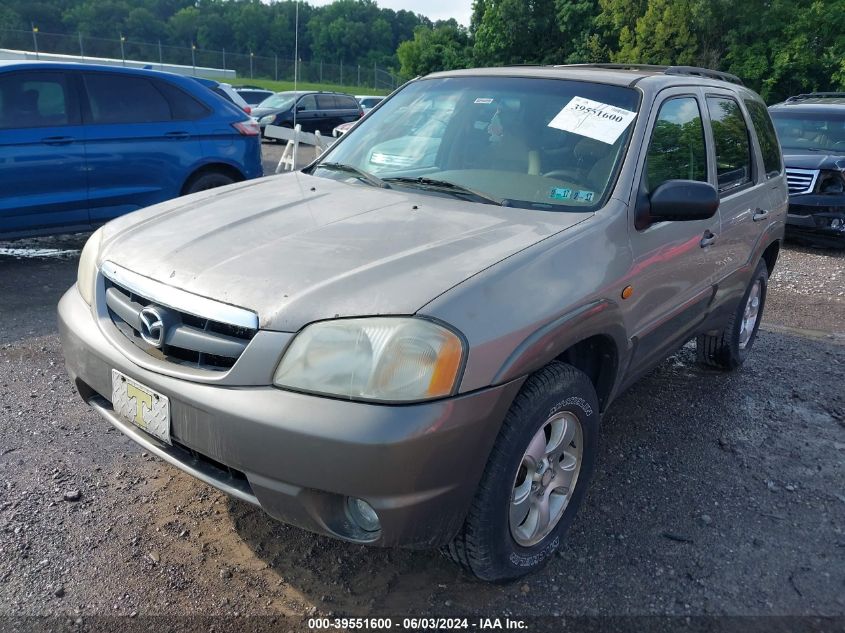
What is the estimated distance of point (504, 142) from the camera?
3.23 m

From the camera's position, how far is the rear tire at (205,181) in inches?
271

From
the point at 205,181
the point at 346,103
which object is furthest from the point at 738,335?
the point at 346,103

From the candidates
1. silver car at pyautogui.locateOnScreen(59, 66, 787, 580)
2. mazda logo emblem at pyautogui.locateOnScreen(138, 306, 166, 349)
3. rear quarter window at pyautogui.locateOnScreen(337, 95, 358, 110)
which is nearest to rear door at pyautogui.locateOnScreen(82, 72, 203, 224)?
silver car at pyautogui.locateOnScreen(59, 66, 787, 580)

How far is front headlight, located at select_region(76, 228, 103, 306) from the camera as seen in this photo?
8.86 feet

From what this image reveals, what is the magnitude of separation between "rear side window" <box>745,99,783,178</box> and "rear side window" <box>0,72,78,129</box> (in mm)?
5368

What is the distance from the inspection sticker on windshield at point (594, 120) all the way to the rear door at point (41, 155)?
4630 millimetres

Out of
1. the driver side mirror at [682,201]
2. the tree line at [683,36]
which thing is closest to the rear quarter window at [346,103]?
the tree line at [683,36]

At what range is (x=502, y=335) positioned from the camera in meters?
2.12

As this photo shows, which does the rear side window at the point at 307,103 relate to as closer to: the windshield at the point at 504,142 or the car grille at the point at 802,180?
the car grille at the point at 802,180

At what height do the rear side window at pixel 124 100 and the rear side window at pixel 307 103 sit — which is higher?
the rear side window at pixel 124 100

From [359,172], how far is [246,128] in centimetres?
423

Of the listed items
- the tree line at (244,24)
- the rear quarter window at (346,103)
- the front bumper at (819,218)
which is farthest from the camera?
the tree line at (244,24)

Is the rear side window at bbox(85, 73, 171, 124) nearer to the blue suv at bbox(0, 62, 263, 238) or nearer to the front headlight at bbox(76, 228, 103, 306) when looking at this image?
the blue suv at bbox(0, 62, 263, 238)

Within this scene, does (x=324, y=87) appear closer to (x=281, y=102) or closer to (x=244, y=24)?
(x=244, y=24)
